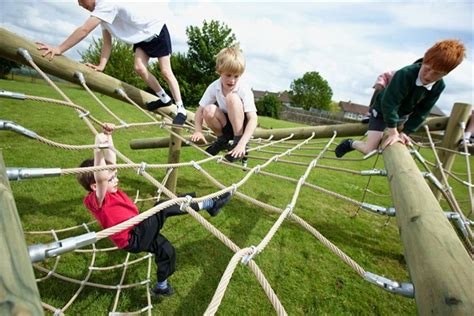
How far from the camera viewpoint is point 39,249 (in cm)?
61

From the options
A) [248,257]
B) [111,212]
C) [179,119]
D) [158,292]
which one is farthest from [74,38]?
[248,257]

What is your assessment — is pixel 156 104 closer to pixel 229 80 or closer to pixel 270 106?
pixel 229 80

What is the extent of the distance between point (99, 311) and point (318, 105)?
134 ft

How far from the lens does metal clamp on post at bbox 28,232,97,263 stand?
0.60m

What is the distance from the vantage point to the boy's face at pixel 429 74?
1.71 m

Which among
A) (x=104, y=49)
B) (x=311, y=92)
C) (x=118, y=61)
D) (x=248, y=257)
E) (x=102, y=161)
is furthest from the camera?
(x=311, y=92)

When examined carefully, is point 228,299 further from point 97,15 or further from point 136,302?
point 97,15

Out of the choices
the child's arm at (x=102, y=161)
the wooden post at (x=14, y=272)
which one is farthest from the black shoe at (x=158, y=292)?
the wooden post at (x=14, y=272)

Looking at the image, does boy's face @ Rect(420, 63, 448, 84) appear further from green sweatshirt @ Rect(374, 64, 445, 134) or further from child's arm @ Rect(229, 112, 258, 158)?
child's arm @ Rect(229, 112, 258, 158)

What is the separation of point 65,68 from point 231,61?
4.29 feet

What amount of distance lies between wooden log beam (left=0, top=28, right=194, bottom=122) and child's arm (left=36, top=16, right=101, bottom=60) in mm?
48

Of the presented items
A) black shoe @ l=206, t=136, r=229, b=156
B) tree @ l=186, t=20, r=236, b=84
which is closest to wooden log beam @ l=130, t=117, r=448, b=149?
black shoe @ l=206, t=136, r=229, b=156

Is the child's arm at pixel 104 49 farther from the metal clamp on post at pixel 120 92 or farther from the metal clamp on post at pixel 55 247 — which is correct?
the metal clamp on post at pixel 55 247

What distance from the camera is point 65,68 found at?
2221 mm
